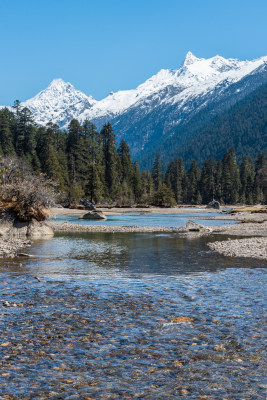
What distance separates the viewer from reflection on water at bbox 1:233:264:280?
61.9ft

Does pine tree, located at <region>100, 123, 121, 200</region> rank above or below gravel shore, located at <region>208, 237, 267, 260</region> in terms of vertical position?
above

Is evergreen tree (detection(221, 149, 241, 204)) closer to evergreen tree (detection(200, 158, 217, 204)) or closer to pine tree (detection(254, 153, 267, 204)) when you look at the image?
evergreen tree (detection(200, 158, 217, 204))

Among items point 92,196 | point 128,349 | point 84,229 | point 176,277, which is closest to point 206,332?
point 128,349

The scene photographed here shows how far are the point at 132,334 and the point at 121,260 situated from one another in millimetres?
13112

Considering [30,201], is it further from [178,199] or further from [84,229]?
[178,199]

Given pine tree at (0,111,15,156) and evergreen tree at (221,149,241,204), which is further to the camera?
evergreen tree at (221,149,241,204)

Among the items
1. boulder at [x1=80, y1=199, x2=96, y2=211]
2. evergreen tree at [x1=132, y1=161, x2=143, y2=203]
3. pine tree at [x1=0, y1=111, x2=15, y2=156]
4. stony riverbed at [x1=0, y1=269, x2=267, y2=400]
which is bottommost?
stony riverbed at [x1=0, y1=269, x2=267, y2=400]

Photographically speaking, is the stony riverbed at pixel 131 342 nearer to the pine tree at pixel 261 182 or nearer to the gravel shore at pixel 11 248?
the gravel shore at pixel 11 248

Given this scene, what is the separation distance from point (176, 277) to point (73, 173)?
10540cm

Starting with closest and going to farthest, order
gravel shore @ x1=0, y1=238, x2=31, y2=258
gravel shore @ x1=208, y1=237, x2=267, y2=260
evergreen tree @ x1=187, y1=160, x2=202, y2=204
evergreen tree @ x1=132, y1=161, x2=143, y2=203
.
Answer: gravel shore @ x1=0, y1=238, x2=31, y2=258, gravel shore @ x1=208, y1=237, x2=267, y2=260, evergreen tree @ x1=132, y1=161, x2=143, y2=203, evergreen tree @ x1=187, y1=160, x2=202, y2=204

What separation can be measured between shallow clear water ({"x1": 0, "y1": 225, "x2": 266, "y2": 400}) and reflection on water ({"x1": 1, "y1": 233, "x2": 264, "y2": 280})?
25 cm

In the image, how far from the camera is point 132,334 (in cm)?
1012

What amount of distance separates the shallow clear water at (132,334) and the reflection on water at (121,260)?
0.81 feet

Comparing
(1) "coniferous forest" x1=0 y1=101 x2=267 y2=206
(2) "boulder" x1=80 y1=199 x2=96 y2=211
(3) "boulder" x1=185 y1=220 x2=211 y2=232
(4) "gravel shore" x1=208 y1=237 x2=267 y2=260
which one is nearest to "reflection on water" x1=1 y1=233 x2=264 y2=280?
(4) "gravel shore" x1=208 y1=237 x2=267 y2=260
